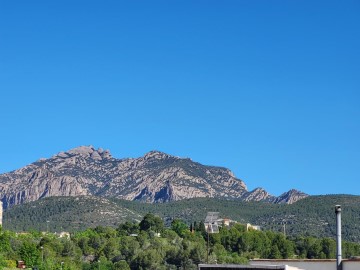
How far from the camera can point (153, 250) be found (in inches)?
6629

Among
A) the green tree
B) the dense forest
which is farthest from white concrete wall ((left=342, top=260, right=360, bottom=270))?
the green tree

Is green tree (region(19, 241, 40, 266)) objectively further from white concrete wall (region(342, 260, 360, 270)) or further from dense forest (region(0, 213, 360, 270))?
white concrete wall (region(342, 260, 360, 270))

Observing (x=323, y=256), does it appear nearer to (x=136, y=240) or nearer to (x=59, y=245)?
(x=136, y=240)

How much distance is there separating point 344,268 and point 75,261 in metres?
124

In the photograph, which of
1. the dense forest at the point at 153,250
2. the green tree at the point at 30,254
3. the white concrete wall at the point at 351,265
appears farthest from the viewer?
the dense forest at the point at 153,250

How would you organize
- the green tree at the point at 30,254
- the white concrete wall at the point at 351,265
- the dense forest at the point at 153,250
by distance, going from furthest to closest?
the dense forest at the point at 153,250 → the green tree at the point at 30,254 → the white concrete wall at the point at 351,265

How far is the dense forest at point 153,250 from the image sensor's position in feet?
536

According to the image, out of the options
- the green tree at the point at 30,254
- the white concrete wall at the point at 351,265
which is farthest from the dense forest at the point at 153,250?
the white concrete wall at the point at 351,265

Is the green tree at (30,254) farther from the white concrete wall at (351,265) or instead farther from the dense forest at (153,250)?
the white concrete wall at (351,265)

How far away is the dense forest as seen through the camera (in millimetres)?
163500

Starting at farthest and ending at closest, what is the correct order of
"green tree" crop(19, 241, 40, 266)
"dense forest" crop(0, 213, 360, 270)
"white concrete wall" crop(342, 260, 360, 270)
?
"dense forest" crop(0, 213, 360, 270) < "green tree" crop(19, 241, 40, 266) < "white concrete wall" crop(342, 260, 360, 270)

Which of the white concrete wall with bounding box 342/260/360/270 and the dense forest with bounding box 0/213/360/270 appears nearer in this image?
the white concrete wall with bounding box 342/260/360/270

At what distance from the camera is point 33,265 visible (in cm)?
15625

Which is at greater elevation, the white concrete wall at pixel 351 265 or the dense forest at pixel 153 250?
the dense forest at pixel 153 250
